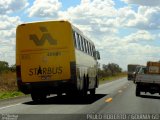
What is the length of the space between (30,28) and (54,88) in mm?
2950

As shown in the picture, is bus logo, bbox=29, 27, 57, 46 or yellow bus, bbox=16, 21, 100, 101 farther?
bus logo, bbox=29, 27, 57, 46

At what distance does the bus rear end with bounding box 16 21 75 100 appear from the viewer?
2127 centimetres

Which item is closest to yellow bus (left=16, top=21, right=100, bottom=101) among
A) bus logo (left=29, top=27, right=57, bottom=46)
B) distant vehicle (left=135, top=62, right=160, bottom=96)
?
bus logo (left=29, top=27, right=57, bottom=46)

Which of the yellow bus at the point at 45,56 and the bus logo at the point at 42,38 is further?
the bus logo at the point at 42,38

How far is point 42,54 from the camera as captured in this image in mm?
21422

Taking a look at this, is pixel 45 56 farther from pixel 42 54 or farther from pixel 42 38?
pixel 42 38

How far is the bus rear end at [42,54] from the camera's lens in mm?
21266

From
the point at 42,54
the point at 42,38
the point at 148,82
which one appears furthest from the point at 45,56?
the point at 148,82

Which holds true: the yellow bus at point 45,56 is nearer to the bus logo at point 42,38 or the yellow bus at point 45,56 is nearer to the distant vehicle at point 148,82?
the bus logo at point 42,38

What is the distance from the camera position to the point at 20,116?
1510cm

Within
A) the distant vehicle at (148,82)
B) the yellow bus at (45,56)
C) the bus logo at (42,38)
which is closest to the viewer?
the yellow bus at (45,56)

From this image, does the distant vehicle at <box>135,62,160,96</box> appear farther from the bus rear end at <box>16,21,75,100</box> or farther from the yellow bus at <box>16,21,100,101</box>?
the bus rear end at <box>16,21,75,100</box>

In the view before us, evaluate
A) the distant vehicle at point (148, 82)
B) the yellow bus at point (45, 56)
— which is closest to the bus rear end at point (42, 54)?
the yellow bus at point (45, 56)

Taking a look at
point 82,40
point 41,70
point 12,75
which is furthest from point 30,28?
point 12,75
